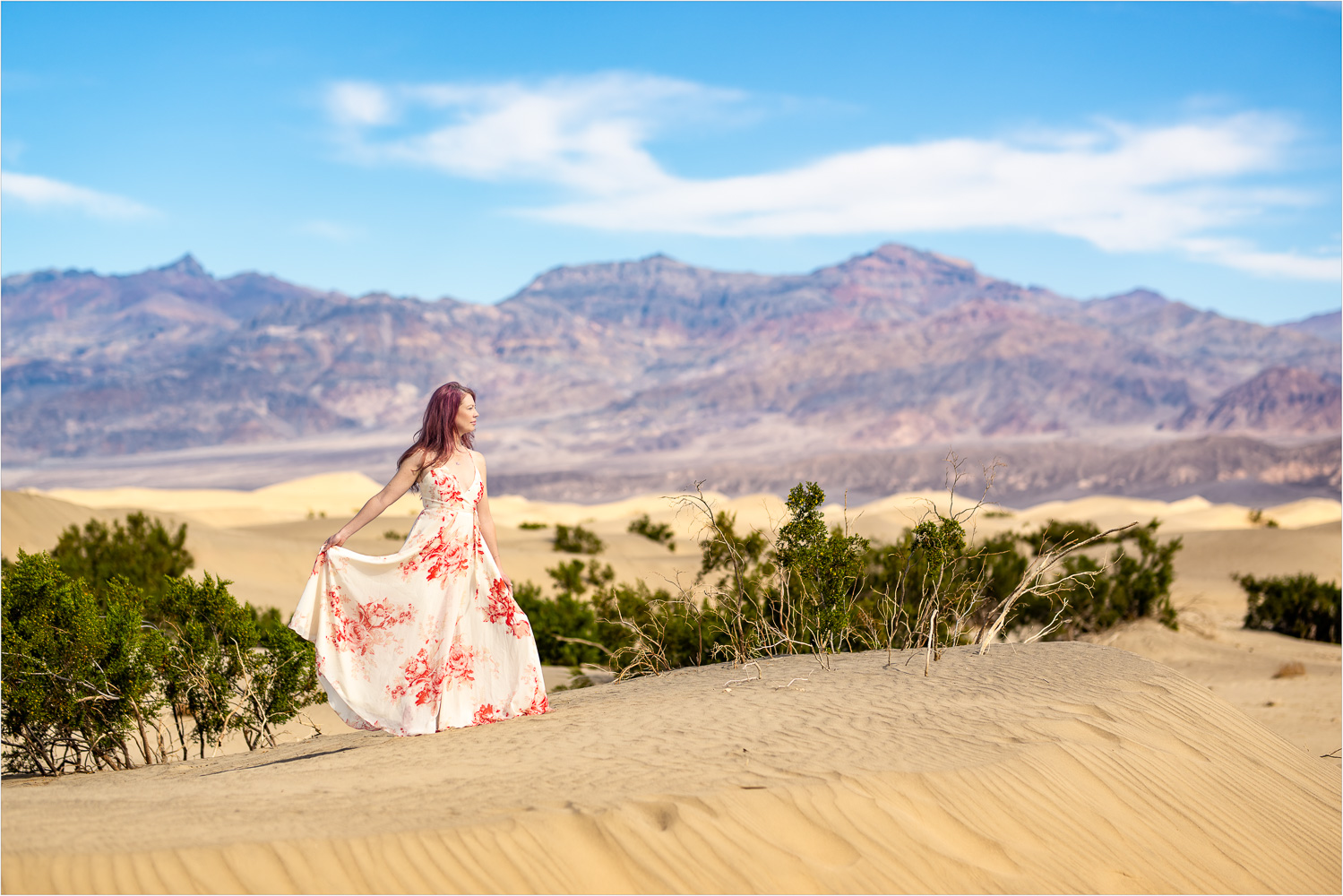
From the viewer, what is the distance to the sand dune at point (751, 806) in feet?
12.5

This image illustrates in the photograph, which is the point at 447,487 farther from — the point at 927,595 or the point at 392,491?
the point at 927,595

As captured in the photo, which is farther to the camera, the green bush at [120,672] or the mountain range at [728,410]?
the mountain range at [728,410]

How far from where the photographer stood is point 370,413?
567 ft

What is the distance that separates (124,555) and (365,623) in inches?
385

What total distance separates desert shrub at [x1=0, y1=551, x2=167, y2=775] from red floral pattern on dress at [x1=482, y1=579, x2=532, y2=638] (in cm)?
228

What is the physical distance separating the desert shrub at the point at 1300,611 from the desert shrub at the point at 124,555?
47.2 feet

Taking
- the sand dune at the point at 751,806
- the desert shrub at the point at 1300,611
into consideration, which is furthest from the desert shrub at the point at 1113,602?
the sand dune at the point at 751,806

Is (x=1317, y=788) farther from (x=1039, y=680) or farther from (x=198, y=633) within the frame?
(x=198, y=633)

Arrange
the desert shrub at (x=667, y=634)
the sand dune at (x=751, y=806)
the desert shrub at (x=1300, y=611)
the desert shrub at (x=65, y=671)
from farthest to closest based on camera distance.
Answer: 1. the desert shrub at (x=1300, y=611)
2. the desert shrub at (x=667, y=634)
3. the desert shrub at (x=65, y=671)
4. the sand dune at (x=751, y=806)

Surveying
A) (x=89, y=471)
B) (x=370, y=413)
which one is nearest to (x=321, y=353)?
(x=370, y=413)

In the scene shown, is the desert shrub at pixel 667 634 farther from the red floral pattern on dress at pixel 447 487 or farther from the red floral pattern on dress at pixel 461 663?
the red floral pattern on dress at pixel 447 487

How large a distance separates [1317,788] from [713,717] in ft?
10.1

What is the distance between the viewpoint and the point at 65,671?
652cm

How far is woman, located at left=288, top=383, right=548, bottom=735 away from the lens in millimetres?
5672
